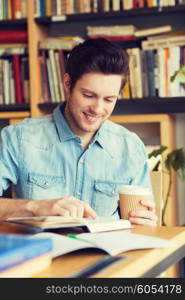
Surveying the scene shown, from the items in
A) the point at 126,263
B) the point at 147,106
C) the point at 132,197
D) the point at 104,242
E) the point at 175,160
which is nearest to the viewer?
the point at 126,263

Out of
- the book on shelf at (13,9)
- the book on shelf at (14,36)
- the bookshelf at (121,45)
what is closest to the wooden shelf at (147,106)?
the bookshelf at (121,45)

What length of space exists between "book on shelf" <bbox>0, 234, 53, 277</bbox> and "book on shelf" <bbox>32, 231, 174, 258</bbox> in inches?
3.1

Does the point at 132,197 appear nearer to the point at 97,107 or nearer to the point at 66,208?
the point at 66,208

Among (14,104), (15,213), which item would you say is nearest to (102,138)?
(15,213)

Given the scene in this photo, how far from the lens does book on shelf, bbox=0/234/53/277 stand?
822mm

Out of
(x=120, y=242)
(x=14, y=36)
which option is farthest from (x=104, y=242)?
(x=14, y=36)

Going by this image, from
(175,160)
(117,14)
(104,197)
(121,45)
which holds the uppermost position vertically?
(117,14)

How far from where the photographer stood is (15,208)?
1507 mm

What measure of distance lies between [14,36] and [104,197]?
1.70m

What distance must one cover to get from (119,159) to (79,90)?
0.27m

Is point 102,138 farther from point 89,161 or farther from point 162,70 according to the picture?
point 162,70

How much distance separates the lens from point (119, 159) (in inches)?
77.9

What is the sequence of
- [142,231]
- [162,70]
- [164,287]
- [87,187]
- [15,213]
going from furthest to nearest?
[162,70], [87,187], [15,213], [142,231], [164,287]

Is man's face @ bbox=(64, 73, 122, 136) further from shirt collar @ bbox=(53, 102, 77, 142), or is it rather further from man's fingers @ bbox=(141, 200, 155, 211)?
man's fingers @ bbox=(141, 200, 155, 211)
